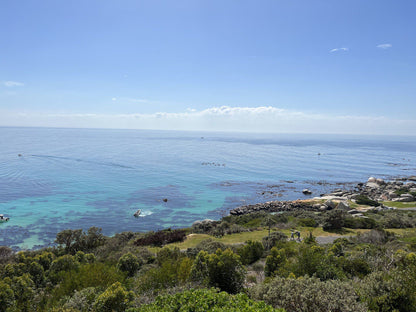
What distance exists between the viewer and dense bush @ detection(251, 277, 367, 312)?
8.23 m

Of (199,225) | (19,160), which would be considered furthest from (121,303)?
(19,160)

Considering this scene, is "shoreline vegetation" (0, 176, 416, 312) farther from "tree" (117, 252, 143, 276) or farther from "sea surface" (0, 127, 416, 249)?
"sea surface" (0, 127, 416, 249)

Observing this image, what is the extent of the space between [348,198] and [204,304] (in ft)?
158

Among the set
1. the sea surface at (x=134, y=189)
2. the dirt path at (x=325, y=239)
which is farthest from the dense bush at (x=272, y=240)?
the sea surface at (x=134, y=189)

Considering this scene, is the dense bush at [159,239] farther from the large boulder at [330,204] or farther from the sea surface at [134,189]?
the large boulder at [330,204]

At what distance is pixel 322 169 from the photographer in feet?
256

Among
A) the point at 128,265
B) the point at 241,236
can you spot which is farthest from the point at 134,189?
the point at 128,265

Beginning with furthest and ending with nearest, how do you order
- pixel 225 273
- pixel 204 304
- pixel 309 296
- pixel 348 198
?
1. pixel 348 198
2. pixel 225 273
3. pixel 309 296
4. pixel 204 304

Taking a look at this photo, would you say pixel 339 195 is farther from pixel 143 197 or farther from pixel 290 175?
pixel 143 197

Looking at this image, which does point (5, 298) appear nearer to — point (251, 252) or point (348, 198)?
point (251, 252)

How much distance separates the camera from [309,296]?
→ 28.3ft

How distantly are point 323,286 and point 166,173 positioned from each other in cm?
5963

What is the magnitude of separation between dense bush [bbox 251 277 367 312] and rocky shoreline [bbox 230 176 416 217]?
31373 millimetres

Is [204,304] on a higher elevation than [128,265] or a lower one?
higher
